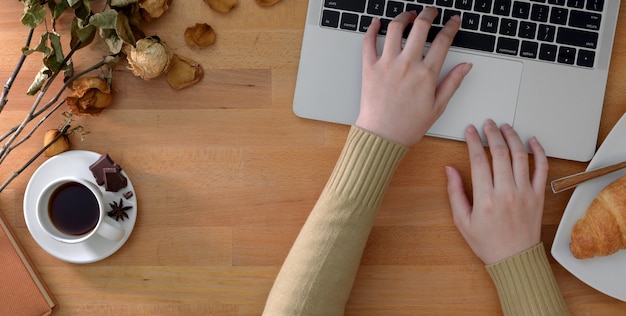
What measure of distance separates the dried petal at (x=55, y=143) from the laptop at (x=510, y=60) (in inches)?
12.3

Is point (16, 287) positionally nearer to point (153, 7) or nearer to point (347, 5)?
point (153, 7)

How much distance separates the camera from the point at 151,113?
0.77 meters

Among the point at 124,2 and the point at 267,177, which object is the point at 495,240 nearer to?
the point at 267,177

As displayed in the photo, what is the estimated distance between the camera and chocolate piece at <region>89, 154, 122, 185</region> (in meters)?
0.73

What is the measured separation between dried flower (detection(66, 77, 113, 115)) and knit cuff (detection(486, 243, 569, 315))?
551 mm

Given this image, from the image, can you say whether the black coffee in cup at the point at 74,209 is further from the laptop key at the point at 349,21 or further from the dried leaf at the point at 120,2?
the laptop key at the point at 349,21

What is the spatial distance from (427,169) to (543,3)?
26 centimetres

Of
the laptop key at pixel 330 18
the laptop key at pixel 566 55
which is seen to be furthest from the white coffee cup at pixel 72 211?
the laptop key at pixel 566 55

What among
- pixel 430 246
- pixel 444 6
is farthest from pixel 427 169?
pixel 444 6

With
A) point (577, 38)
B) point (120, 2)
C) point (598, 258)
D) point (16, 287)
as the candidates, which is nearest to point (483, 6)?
point (577, 38)

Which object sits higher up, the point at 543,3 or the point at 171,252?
the point at 543,3

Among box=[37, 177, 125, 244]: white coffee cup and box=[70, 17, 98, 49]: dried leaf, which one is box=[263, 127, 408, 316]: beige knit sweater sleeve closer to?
box=[37, 177, 125, 244]: white coffee cup

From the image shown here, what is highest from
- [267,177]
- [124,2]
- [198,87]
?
[124,2]

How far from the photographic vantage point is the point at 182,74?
29.6 inches
